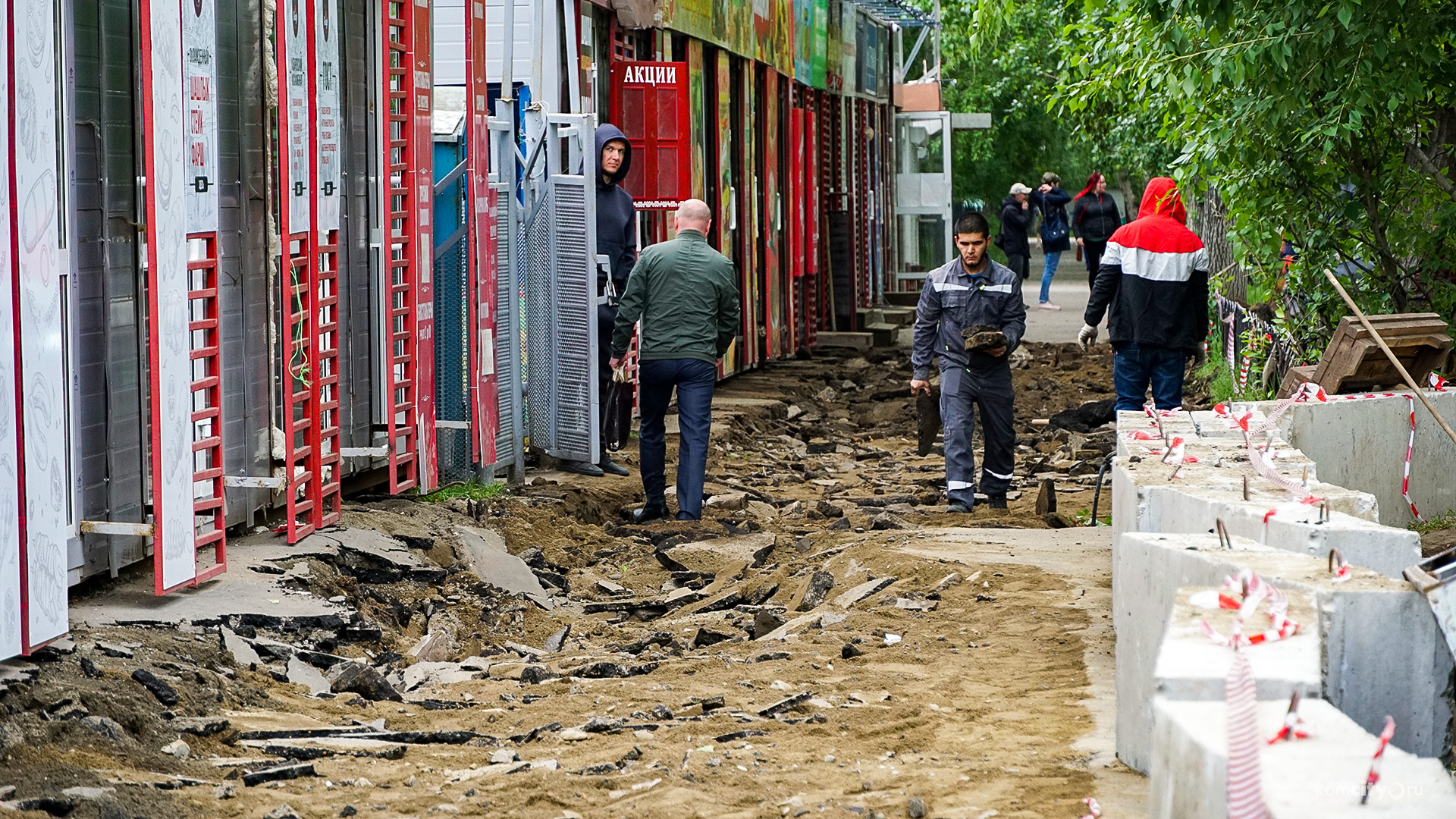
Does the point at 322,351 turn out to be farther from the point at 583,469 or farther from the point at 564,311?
the point at 583,469

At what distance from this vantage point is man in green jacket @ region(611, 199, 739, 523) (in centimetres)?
1011

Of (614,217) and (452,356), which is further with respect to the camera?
(614,217)

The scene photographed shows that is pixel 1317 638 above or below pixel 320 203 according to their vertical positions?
below

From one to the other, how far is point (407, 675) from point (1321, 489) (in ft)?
11.7

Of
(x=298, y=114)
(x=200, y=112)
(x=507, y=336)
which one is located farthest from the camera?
(x=507, y=336)

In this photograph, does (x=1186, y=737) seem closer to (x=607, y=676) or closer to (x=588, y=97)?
(x=607, y=676)

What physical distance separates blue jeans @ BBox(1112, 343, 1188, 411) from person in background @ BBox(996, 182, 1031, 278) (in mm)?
15824

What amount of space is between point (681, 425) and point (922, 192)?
1705 centimetres

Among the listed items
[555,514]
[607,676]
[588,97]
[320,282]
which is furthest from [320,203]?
[588,97]

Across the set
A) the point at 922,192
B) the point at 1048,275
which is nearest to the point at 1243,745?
the point at 922,192

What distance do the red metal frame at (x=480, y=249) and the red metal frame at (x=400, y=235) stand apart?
545mm

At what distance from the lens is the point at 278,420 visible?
343 inches

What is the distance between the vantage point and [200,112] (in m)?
7.23

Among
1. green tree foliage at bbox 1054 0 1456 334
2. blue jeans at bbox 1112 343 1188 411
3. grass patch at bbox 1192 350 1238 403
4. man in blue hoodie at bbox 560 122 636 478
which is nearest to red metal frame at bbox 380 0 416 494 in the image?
A: man in blue hoodie at bbox 560 122 636 478
